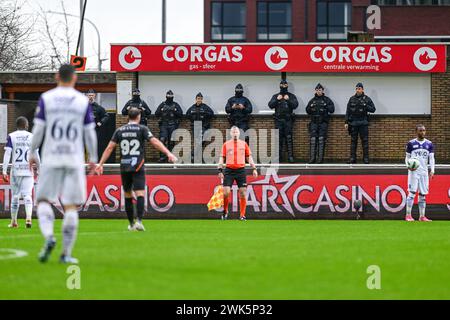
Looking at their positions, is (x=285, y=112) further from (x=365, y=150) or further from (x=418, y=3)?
(x=418, y=3)

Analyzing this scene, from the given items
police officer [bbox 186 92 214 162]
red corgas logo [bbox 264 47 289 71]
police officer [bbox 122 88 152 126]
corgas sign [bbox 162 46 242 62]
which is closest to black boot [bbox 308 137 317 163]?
police officer [bbox 186 92 214 162]

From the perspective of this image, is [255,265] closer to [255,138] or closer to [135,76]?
[255,138]

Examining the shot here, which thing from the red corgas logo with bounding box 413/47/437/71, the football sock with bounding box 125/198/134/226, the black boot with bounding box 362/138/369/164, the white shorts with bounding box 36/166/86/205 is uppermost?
the red corgas logo with bounding box 413/47/437/71

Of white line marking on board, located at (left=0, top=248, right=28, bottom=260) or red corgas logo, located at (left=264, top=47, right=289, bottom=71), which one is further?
red corgas logo, located at (left=264, top=47, right=289, bottom=71)

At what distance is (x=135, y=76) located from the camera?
34812 mm

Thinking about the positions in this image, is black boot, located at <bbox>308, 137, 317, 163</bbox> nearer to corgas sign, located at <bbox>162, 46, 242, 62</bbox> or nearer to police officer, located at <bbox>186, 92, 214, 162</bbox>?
police officer, located at <bbox>186, 92, 214, 162</bbox>

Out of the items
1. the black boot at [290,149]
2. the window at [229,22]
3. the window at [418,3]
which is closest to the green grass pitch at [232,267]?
the black boot at [290,149]

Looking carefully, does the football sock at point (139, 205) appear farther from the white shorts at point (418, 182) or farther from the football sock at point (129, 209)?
the white shorts at point (418, 182)

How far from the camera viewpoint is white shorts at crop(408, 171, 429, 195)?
83.7ft

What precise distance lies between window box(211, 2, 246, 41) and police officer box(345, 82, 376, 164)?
136 feet

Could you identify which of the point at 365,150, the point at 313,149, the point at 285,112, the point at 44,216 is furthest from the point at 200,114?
the point at 44,216

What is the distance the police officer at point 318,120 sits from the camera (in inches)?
1223

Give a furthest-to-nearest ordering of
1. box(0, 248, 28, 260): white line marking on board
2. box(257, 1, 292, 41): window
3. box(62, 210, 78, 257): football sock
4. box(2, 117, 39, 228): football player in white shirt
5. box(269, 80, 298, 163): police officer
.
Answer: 1. box(257, 1, 292, 41): window
2. box(269, 80, 298, 163): police officer
3. box(2, 117, 39, 228): football player in white shirt
4. box(0, 248, 28, 260): white line marking on board
5. box(62, 210, 78, 257): football sock
